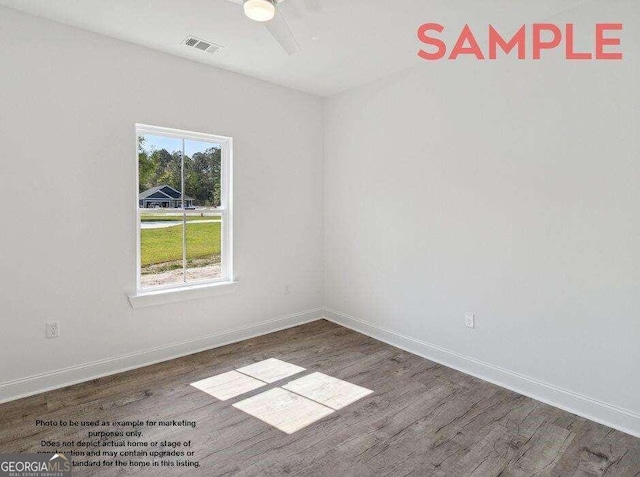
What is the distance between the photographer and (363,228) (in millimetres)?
3943

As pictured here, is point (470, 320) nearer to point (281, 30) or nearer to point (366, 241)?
point (366, 241)

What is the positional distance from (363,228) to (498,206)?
4.79 ft

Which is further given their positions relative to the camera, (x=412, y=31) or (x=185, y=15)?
(x=412, y=31)

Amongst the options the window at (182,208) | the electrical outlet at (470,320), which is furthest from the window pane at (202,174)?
the electrical outlet at (470,320)

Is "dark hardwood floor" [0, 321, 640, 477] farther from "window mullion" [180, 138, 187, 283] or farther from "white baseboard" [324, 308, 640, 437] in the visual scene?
"window mullion" [180, 138, 187, 283]

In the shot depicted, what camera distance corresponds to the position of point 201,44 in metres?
2.92

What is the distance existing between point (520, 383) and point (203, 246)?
2.94 meters

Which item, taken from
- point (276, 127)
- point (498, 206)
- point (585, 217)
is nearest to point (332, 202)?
point (276, 127)

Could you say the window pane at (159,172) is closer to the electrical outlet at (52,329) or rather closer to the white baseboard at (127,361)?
the electrical outlet at (52,329)

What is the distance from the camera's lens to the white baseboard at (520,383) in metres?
2.27

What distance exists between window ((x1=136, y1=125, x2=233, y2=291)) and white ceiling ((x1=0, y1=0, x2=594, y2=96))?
755 mm

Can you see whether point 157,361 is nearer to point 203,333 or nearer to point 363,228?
point 203,333

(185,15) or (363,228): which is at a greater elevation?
(185,15)

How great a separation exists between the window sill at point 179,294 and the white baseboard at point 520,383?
1.56 m
